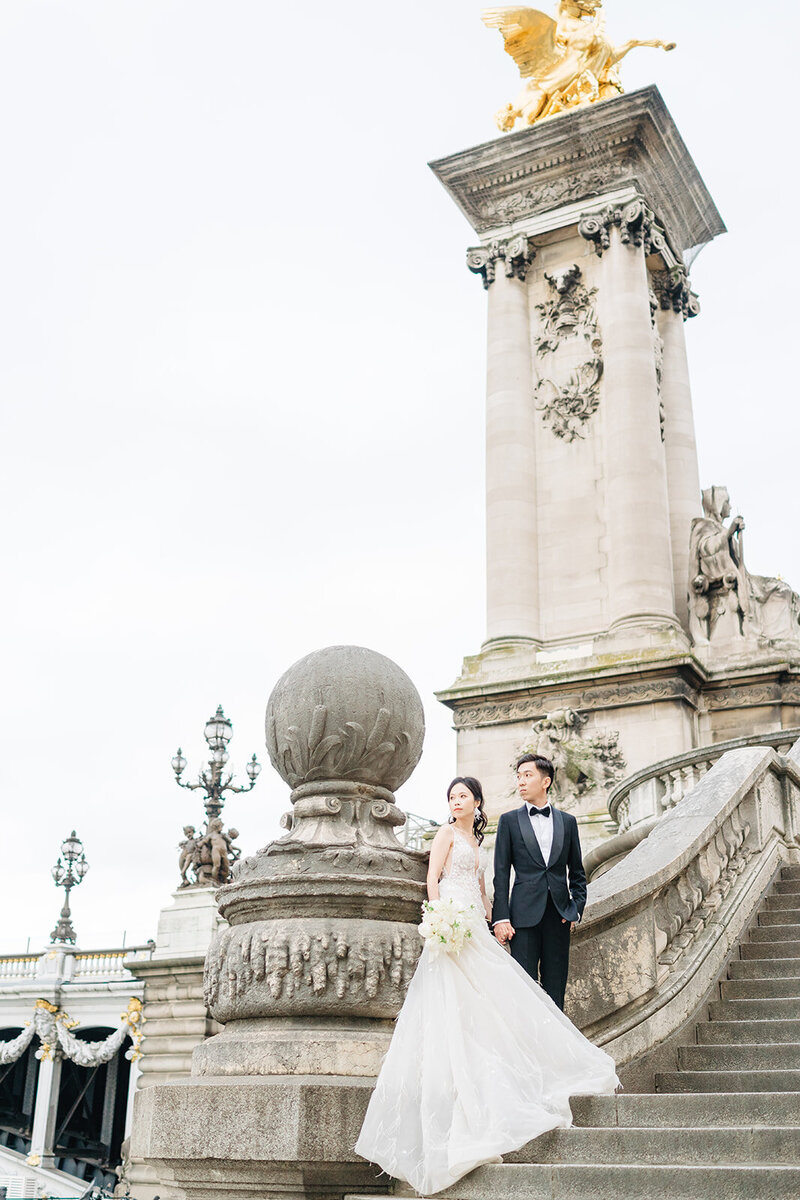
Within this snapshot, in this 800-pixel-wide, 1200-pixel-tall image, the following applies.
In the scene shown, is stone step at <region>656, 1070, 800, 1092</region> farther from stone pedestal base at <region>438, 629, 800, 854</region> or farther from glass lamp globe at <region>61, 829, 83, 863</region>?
glass lamp globe at <region>61, 829, 83, 863</region>

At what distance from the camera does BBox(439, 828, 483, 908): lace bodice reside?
19.2 ft

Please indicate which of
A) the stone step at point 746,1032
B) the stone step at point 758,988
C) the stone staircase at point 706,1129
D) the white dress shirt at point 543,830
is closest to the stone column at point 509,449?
the stone step at point 758,988

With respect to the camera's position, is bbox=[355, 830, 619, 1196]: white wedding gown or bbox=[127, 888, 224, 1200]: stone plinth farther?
bbox=[127, 888, 224, 1200]: stone plinth

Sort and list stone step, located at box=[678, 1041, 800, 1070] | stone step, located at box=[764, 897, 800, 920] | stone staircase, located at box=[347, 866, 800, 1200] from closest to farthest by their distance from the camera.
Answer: stone staircase, located at box=[347, 866, 800, 1200] < stone step, located at box=[678, 1041, 800, 1070] < stone step, located at box=[764, 897, 800, 920]

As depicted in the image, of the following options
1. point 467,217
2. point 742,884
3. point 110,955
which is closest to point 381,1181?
point 742,884

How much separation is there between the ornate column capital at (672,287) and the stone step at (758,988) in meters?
20.1

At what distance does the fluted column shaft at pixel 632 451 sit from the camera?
2186cm

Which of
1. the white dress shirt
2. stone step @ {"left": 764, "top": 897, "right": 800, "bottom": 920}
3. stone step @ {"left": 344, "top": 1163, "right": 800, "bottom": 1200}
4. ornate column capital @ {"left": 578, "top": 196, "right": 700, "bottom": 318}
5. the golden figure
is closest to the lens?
stone step @ {"left": 344, "top": 1163, "right": 800, "bottom": 1200}

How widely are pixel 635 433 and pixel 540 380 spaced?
2.64 meters

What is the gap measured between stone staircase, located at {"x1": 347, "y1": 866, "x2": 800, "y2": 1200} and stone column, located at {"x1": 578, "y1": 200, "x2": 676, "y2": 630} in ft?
45.9

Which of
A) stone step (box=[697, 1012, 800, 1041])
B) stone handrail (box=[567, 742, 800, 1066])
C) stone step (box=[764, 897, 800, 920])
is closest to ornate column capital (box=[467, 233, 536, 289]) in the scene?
stone handrail (box=[567, 742, 800, 1066])

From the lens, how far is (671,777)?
14.9 metres

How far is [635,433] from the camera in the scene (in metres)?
22.8

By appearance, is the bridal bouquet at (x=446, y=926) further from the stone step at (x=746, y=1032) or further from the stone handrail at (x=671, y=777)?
the stone handrail at (x=671, y=777)
